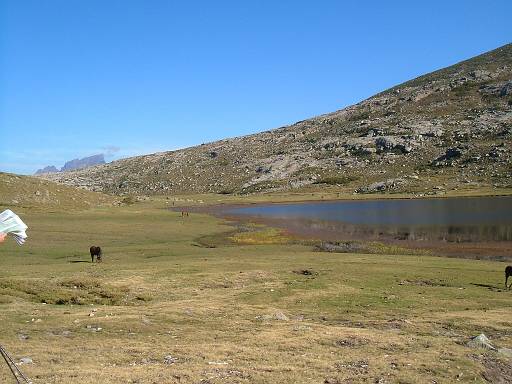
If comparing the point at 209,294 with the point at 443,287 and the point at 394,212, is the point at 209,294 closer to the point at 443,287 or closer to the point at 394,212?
the point at 443,287

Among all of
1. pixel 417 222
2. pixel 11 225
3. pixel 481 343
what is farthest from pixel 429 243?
pixel 11 225

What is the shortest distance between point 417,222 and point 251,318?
63392 millimetres

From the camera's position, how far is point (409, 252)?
54.3 m

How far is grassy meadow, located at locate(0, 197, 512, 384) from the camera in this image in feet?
51.3

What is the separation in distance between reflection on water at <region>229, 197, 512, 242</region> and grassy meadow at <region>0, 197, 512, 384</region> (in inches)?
889

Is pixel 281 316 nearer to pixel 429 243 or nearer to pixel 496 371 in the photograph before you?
pixel 496 371

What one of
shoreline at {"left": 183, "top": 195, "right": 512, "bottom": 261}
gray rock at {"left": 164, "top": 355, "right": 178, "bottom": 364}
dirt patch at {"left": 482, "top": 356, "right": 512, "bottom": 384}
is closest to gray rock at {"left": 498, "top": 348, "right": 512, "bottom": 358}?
dirt patch at {"left": 482, "top": 356, "right": 512, "bottom": 384}

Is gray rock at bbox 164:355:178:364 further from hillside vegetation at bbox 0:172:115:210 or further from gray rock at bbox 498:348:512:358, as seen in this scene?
hillside vegetation at bbox 0:172:115:210

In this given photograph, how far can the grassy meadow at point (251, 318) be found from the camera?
51.3 ft

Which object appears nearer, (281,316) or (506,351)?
(506,351)

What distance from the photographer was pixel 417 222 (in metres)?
81.2

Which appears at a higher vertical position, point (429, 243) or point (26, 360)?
point (26, 360)

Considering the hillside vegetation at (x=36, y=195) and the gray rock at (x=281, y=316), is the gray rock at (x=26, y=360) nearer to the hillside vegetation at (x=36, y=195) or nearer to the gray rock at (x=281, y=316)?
the gray rock at (x=281, y=316)

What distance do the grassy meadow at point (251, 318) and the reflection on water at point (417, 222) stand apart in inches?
889
